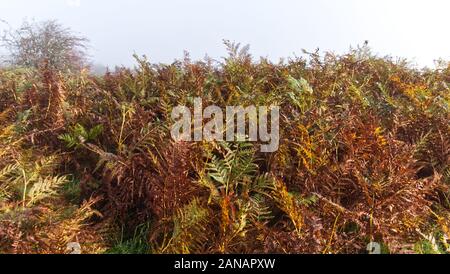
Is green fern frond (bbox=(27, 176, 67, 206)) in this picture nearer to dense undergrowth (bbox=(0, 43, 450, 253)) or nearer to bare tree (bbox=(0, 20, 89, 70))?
dense undergrowth (bbox=(0, 43, 450, 253))

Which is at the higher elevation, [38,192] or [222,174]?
[222,174]

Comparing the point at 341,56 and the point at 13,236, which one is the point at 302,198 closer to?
the point at 13,236

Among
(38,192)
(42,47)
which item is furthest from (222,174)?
(42,47)

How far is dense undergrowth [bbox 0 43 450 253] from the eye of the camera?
2.87 m

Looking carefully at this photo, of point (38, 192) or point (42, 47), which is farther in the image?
point (42, 47)

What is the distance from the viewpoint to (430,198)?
3584 millimetres

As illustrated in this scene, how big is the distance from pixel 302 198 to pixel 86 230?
64.3 inches

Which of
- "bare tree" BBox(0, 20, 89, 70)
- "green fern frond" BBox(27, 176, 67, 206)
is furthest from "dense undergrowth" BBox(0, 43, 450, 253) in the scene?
"bare tree" BBox(0, 20, 89, 70)

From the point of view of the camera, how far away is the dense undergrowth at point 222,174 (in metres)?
2.87

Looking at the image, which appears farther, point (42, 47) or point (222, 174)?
point (42, 47)

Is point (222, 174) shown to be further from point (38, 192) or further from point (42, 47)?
point (42, 47)

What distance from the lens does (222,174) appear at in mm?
3225

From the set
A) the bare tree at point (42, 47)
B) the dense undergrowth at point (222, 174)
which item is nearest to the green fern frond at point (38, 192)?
the dense undergrowth at point (222, 174)
